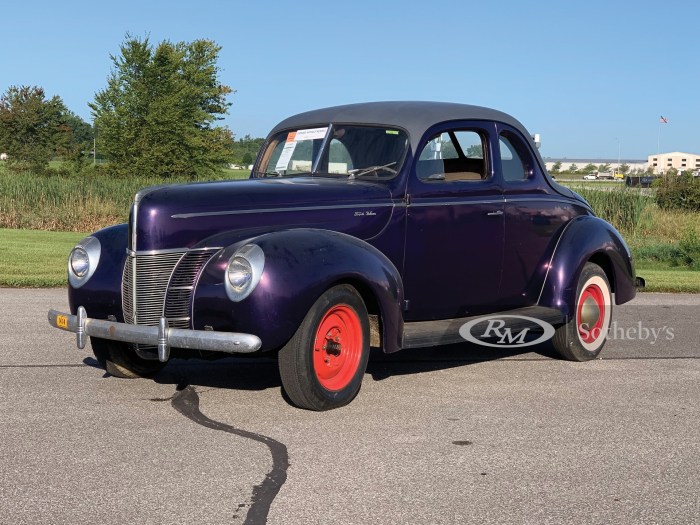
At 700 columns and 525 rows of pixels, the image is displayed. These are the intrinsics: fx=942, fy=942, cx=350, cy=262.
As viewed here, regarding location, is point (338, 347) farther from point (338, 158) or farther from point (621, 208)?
point (621, 208)

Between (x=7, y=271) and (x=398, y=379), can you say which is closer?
(x=398, y=379)

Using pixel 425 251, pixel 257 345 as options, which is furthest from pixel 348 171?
pixel 257 345

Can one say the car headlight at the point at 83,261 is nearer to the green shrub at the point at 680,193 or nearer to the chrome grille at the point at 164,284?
the chrome grille at the point at 164,284

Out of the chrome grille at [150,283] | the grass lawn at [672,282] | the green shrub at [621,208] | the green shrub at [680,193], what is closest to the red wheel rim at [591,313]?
the chrome grille at [150,283]

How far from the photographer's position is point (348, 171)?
7090 millimetres

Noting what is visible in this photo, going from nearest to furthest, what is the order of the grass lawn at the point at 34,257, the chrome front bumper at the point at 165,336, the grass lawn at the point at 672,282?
the chrome front bumper at the point at 165,336
the grass lawn at the point at 34,257
the grass lawn at the point at 672,282

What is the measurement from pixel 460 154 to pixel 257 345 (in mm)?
→ 2971

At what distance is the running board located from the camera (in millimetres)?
6434

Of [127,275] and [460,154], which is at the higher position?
[460,154]

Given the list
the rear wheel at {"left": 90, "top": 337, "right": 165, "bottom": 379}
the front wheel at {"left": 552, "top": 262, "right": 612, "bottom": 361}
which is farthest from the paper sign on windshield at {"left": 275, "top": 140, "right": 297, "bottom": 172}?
the front wheel at {"left": 552, "top": 262, "right": 612, "bottom": 361}

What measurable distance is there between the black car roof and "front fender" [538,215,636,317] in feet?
3.42

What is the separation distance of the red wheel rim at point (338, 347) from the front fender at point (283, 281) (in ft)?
0.75

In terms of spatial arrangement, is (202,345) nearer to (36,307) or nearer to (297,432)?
(297,432)

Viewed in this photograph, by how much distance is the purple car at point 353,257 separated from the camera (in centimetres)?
564
